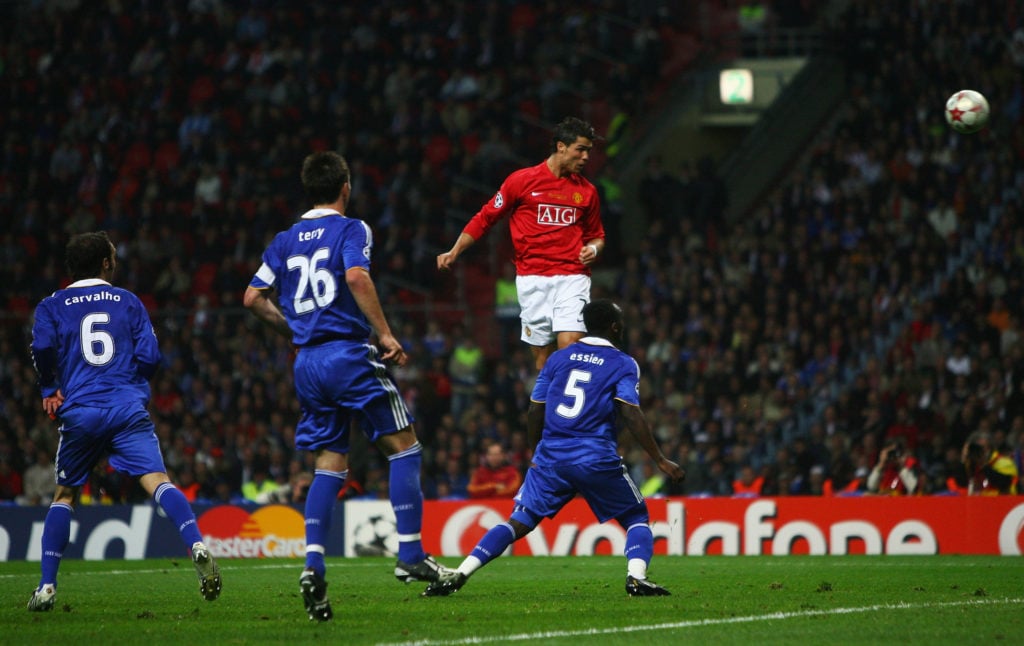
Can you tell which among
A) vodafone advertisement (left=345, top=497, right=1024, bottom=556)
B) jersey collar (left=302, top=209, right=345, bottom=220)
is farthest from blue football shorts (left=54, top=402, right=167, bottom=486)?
vodafone advertisement (left=345, top=497, right=1024, bottom=556)

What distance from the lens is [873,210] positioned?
70.5 feet

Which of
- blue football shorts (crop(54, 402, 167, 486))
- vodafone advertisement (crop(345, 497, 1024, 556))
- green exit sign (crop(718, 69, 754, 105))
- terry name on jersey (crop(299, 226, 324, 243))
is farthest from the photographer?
green exit sign (crop(718, 69, 754, 105))

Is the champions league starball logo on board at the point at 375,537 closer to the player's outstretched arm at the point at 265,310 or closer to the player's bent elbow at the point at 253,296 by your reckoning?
the player's outstretched arm at the point at 265,310

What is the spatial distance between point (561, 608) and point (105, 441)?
2880mm

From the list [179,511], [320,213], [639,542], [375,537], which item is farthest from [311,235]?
[375,537]

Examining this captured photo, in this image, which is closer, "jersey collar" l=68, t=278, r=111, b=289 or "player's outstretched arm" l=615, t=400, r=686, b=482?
"player's outstretched arm" l=615, t=400, r=686, b=482

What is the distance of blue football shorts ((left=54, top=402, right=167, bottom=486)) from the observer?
8.68 m

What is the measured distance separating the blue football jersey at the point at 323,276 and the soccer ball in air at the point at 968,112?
7.93 m

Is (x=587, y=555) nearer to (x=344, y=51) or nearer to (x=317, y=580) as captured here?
(x=317, y=580)

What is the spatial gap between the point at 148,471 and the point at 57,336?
38.3 inches

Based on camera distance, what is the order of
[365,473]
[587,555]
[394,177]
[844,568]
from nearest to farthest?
1. [844,568]
2. [587,555]
3. [365,473]
4. [394,177]

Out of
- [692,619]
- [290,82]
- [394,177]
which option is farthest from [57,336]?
[290,82]

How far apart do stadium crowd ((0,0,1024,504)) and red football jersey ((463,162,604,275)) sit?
6.30 m

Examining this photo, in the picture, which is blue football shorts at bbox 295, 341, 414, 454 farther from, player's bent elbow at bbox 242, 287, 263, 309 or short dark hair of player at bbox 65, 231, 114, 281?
short dark hair of player at bbox 65, 231, 114, 281
